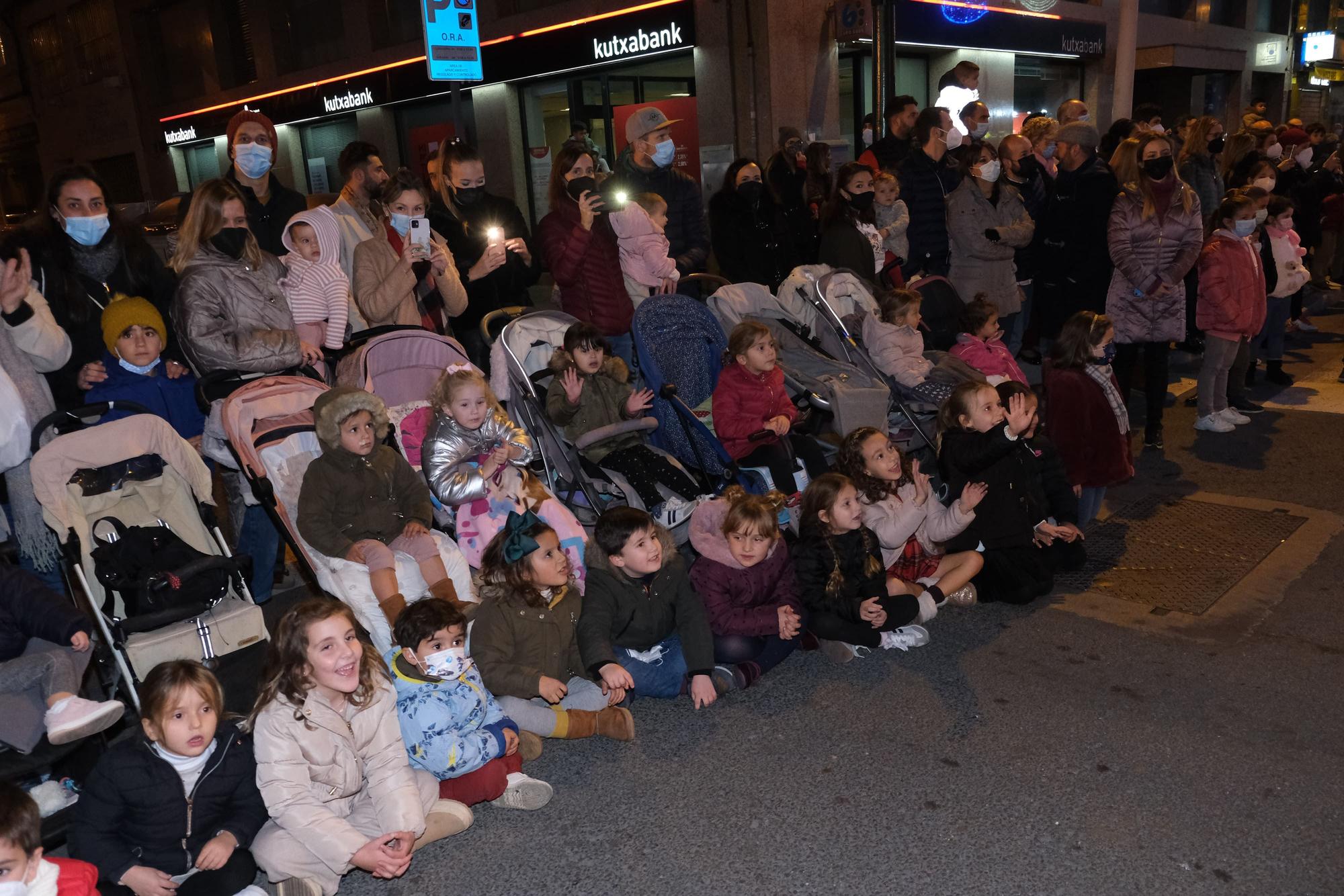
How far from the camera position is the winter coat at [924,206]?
27.3 ft

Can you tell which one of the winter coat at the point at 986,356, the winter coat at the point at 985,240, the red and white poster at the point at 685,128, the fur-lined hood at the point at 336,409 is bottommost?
the winter coat at the point at 986,356

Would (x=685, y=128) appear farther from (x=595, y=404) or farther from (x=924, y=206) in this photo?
(x=595, y=404)

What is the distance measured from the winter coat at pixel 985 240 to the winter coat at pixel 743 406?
2.84 m

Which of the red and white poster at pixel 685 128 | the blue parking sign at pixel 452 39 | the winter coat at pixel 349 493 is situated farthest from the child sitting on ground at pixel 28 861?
the red and white poster at pixel 685 128

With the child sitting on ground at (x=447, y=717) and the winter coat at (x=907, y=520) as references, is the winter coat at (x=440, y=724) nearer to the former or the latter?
the child sitting on ground at (x=447, y=717)

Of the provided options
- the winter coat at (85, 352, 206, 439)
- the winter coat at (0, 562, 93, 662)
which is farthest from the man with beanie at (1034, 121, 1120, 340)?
the winter coat at (0, 562, 93, 662)

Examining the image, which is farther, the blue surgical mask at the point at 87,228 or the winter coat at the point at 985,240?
the winter coat at the point at 985,240

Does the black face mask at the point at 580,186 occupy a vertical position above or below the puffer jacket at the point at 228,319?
above

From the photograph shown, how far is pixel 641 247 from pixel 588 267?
37 centimetres

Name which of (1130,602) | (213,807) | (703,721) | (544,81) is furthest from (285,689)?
(544,81)

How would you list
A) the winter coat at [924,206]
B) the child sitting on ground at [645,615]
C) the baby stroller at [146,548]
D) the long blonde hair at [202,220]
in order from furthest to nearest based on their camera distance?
the winter coat at [924,206] < the long blonde hair at [202,220] < the child sitting on ground at [645,615] < the baby stroller at [146,548]

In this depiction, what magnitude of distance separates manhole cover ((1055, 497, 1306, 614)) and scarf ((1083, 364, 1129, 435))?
0.63m

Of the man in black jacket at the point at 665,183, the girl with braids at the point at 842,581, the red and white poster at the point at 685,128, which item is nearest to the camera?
the girl with braids at the point at 842,581

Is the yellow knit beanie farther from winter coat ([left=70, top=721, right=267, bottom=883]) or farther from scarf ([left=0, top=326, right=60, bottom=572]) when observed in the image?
winter coat ([left=70, top=721, right=267, bottom=883])
